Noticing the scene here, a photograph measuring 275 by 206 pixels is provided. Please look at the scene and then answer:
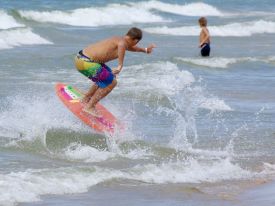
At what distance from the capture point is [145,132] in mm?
11992

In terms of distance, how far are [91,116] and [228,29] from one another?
26.0 meters

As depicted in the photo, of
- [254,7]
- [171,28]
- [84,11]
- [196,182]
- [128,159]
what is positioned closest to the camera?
[196,182]

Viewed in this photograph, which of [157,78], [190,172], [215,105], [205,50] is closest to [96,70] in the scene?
[190,172]

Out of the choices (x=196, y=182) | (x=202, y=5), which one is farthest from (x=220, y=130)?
(x=202, y=5)

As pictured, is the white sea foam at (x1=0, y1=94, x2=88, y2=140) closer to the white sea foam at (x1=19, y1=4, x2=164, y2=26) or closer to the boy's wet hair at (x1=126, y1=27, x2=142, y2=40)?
the boy's wet hair at (x1=126, y1=27, x2=142, y2=40)

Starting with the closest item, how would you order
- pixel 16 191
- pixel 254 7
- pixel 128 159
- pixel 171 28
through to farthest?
pixel 16 191, pixel 128 159, pixel 171 28, pixel 254 7

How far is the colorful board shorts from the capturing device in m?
10.7

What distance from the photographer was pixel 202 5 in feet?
177

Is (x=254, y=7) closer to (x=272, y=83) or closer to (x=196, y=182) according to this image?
(x=272, y=83)

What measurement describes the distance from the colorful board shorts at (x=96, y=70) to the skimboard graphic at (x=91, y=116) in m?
0.55

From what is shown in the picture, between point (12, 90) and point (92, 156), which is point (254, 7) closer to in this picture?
point (12, 90)

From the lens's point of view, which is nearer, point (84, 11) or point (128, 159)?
point (128, 159)

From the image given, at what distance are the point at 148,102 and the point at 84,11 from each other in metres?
27.2

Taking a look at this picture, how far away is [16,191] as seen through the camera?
7949 mm
